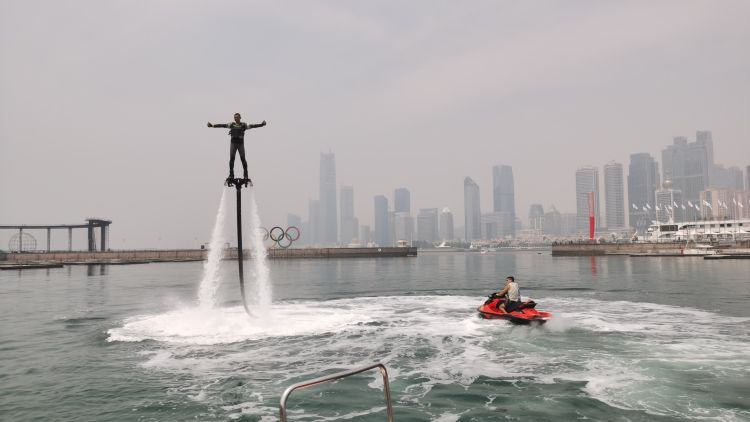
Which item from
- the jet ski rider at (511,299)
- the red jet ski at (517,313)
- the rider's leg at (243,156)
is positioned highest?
the rider's leg at (243,156)

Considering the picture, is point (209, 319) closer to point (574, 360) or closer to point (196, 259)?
point (574, 360)

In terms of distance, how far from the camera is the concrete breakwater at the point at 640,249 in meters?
120

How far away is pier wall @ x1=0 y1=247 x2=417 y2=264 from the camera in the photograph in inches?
5128

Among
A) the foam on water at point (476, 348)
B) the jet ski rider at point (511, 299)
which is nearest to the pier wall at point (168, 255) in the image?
the foam on water at point (476, 348)

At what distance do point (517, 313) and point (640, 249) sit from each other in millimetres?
139172

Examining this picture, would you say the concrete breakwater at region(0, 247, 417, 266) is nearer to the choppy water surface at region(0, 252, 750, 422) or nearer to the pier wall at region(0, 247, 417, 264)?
the pier wall at region(0, 247, 417, 264)

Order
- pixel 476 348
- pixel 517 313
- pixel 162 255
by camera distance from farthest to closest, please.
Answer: pixel 162 255 → pixel 517 313 → pixel 476 348

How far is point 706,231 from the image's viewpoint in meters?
147

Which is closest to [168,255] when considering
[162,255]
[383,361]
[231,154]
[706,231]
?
[162,255]

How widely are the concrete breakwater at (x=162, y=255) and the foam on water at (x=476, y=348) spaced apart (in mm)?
114616

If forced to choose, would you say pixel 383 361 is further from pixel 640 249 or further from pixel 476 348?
pixel 640 249

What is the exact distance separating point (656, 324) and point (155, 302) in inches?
1416

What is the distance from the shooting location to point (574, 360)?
53.7ft

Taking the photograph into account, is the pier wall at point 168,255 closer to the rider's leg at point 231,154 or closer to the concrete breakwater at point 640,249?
the concrete breakwater at point 640,249
